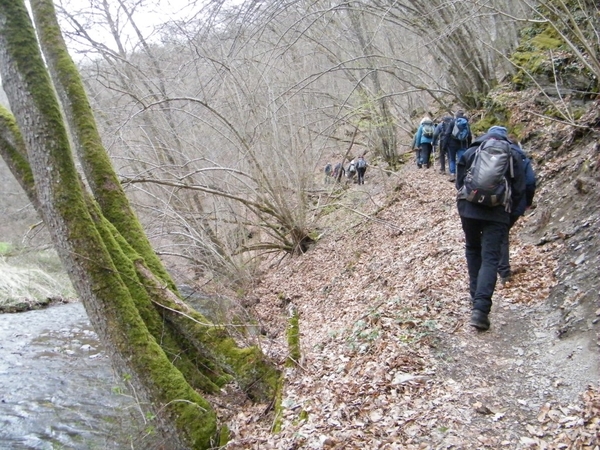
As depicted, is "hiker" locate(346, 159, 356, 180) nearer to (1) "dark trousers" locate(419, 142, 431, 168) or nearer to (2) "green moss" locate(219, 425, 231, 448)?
(1) "dark trousers" locate(419, 142, 431, 168)

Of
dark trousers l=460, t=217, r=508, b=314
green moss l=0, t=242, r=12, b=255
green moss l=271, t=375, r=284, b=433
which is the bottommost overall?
green moss l=271, t=375, r=284, b=433

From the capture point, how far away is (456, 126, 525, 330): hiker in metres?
4.46

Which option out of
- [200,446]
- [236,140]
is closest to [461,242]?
[200,446]

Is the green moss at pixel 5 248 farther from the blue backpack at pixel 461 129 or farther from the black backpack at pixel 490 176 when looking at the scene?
the black backpack at pixel 490 176

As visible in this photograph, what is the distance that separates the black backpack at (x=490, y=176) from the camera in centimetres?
443

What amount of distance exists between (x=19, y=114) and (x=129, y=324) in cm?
223

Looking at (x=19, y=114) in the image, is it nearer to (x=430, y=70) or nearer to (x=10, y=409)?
(x=10, y=409)

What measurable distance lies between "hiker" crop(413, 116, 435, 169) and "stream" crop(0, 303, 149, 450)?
34.2ft

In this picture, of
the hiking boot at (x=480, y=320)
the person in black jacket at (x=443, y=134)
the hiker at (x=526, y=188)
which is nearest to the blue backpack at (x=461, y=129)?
the person in black jacket at (x=443, y=134)

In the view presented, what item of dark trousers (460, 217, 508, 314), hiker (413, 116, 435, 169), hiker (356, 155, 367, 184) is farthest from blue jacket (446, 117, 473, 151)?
dark trousers (460, 217, 508, 314)

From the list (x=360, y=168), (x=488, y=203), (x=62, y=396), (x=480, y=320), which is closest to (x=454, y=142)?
(x=360, y=168)

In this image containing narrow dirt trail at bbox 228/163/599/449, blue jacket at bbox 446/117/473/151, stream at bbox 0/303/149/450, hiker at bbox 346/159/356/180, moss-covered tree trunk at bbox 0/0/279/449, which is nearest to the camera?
narrow dirt trail at bbox 228/163/599/449

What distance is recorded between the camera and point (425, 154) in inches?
569

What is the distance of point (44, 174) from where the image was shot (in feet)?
14.2
